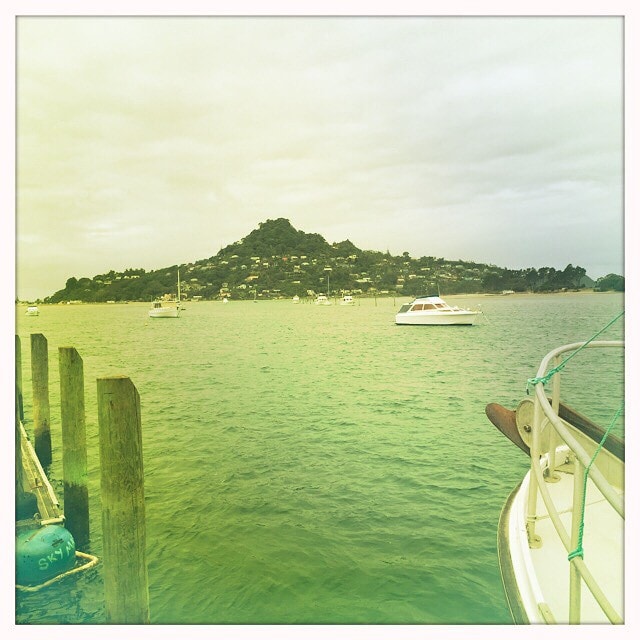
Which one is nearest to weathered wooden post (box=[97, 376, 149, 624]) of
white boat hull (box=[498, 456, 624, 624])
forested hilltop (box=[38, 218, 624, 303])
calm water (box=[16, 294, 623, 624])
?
calm water (box=[16, 294, 623, 624])

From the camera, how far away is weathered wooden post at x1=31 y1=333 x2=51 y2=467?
405cm

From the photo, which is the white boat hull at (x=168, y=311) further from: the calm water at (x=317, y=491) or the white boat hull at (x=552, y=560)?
the white boat hull at (x=552, y=560)

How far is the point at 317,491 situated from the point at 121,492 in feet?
7.86

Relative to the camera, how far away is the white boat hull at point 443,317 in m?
18.8

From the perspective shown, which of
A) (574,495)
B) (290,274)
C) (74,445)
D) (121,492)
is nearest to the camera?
(574,495)

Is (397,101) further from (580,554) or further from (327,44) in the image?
(580,554)

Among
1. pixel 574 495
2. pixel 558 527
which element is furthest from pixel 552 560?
pixel 574 495

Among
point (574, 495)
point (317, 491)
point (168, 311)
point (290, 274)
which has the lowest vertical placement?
point (317, 491)

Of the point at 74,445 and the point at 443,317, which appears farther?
the point at 443,317

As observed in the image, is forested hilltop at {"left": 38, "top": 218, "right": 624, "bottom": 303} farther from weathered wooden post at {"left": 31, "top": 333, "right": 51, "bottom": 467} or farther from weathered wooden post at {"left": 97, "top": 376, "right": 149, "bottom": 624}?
weathered wooden post at {"left": 97, "top": 376, "right": 149, "bottom": 624}

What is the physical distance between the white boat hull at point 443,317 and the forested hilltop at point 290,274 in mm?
12218

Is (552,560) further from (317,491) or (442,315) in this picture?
(442,315)

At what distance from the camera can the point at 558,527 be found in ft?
5.31

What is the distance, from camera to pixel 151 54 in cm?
329
